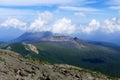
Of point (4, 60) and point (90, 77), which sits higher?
point (4, 60)

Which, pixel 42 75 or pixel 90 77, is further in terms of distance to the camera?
pixel 90 77

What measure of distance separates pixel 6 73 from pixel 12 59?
25.5 ft

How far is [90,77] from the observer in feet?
208

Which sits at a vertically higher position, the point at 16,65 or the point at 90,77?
the point at 16,65

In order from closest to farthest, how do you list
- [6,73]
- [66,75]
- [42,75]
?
[6,73]
[42,75]
[66,75]

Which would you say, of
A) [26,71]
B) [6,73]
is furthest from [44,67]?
[6,73]

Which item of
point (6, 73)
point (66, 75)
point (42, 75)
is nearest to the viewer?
point (6, 73)

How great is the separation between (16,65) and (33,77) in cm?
450

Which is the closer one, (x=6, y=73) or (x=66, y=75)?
(x=6, y=73)

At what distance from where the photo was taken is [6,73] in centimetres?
5272

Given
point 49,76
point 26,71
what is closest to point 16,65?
point 26,71

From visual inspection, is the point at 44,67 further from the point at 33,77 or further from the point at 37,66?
the point at 33,77

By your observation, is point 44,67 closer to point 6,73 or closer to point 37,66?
point 37,66

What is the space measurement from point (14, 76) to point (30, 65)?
716cm
